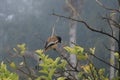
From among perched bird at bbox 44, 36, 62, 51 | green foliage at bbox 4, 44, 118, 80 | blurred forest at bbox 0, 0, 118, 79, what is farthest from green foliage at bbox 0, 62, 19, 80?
blurred forest at bbox 0, 0, 118, 79

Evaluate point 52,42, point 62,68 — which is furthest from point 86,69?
point 52,42

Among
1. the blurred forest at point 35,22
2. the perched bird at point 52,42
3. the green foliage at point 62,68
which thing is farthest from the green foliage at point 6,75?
the blurred forest at point 35,22

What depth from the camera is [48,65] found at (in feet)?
5.15

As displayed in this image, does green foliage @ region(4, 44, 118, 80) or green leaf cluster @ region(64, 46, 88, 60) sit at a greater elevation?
green leaf cluster @ region(64, 46, 88, 60)

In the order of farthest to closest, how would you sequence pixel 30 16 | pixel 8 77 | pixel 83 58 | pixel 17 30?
pixel 30 16
pixel 17 30
pixel 83 58
pixel 8 77

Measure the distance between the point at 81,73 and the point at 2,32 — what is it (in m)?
39.8

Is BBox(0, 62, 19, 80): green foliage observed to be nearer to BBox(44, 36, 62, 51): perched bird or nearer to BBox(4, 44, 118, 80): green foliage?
BBox(4, 44, 118, 80): green foliage

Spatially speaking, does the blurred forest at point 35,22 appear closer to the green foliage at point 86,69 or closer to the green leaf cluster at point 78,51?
the green foliage at point 86,69

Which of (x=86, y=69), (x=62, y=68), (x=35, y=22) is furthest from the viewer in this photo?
(x=35, y=22)

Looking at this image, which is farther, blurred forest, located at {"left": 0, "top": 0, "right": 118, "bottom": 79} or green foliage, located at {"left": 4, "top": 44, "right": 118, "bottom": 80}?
blurred forest, located at {"left": 0, "top": 0, "right": 118, "bottom": 79}

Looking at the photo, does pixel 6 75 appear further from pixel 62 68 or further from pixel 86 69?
pixel 86 69

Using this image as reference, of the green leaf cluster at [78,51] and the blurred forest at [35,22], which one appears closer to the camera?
the green leaf cluster at [78,51]

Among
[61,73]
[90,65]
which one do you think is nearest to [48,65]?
[61,73]

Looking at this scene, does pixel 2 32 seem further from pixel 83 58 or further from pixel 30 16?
pixel 83 58
